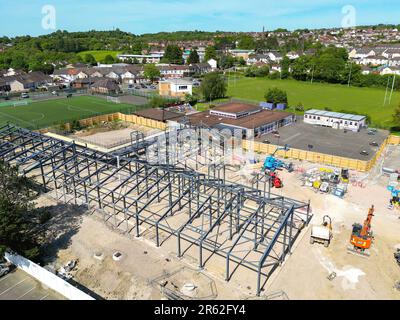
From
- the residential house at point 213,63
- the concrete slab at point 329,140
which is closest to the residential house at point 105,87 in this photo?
the concrete slab at point 329,140

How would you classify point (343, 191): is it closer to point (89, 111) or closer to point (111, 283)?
point (111, 283)

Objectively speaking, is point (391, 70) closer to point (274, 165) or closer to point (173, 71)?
point (173, 71)

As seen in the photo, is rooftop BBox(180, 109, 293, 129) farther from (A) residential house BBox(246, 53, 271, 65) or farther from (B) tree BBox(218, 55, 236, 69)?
(A) residential house BBox(246, 53, 271, 65)

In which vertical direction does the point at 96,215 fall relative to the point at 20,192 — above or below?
below

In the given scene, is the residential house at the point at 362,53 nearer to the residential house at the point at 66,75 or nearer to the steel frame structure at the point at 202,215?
the residential house at the point at 66,75

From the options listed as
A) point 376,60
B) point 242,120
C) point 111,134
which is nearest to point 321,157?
point 242,120

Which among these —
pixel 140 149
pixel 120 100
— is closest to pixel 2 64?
pixel 120 100
